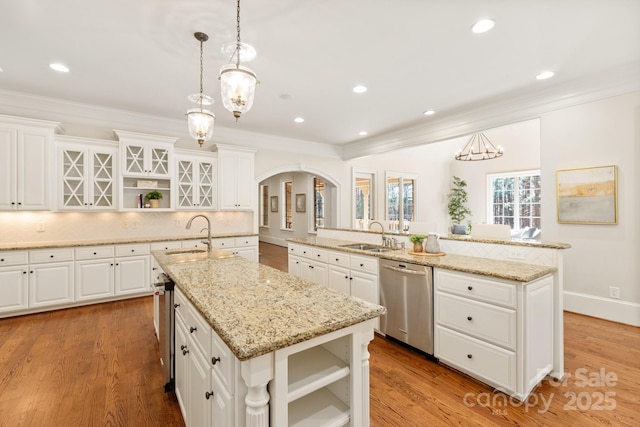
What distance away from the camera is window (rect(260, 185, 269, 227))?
36.3 feet

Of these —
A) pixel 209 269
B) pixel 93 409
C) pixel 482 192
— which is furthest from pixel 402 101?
pixel 482 192

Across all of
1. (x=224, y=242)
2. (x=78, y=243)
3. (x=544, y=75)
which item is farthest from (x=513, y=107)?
(x=78, y=243)

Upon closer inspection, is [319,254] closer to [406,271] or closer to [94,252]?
[406,271]

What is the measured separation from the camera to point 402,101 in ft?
13.4

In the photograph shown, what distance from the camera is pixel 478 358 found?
2229mm

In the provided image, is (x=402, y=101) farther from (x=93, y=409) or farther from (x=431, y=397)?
(x=93, y=409)

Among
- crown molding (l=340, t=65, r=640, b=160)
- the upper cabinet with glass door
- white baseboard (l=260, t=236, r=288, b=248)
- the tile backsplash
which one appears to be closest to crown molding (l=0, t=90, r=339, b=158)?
the upper cabinet with glass door

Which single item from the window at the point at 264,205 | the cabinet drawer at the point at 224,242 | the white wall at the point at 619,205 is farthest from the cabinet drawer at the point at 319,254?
the window at the point at 264,205

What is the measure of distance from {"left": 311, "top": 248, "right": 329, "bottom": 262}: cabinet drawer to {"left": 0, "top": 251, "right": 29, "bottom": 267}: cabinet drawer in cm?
360

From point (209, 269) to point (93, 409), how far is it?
4.00ft

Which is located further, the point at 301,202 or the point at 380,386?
the point at 301,202

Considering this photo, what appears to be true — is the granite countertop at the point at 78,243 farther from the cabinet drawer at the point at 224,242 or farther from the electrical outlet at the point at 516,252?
the electrical outlet at the point at 516,252

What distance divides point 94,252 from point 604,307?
6.68 meters

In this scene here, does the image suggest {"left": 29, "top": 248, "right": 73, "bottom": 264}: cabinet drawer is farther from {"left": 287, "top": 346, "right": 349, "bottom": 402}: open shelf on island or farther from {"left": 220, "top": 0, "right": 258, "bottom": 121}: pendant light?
{"left": 287, "top": 346, "right": 349, "bottom": 402}: open shelf on island
